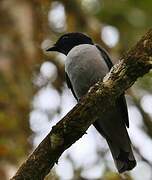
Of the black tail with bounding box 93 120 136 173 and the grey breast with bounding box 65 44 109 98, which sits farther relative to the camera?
the grey breast with bounding box 65 44 109 98

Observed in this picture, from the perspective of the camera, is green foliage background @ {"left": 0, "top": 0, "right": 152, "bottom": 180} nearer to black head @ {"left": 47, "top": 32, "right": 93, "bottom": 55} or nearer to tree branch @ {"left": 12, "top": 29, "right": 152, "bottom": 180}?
black head @ {"left": 47, "top": 32, "right": 93, "bottom": 55}

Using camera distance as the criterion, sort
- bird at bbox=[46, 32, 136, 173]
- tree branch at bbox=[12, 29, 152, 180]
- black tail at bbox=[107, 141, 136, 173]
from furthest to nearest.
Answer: bird at bbox=[46, 32, 136, 173], black tail at bbox=[107, 141, 136, 173], tree branch at bbox=[12, 29, 152, 180]

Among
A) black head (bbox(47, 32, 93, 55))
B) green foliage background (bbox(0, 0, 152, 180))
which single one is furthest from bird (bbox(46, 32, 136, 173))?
green foliage background (bbox(0, 0, 152, 180))

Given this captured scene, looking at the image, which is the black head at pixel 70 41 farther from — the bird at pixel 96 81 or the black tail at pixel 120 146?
the black tail at pixel 120 146

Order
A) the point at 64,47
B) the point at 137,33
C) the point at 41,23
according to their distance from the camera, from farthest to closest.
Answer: the point at 137,33 → the point at 41,23 → the point at 64,47

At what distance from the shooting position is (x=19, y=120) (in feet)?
16.5

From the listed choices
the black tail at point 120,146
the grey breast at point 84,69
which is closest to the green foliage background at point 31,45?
the grey breast at point 84,69

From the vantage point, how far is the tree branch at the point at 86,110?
3412 mm

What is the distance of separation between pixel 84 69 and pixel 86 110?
141 cm

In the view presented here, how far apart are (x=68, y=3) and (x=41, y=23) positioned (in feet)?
2.66

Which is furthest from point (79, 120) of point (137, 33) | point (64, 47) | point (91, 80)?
point (137, 33)

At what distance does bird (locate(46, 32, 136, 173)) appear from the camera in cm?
472

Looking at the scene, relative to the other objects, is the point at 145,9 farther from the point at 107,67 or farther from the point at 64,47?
the point at 107,67

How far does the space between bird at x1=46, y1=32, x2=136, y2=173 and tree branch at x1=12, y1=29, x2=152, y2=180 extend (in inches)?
46.1
